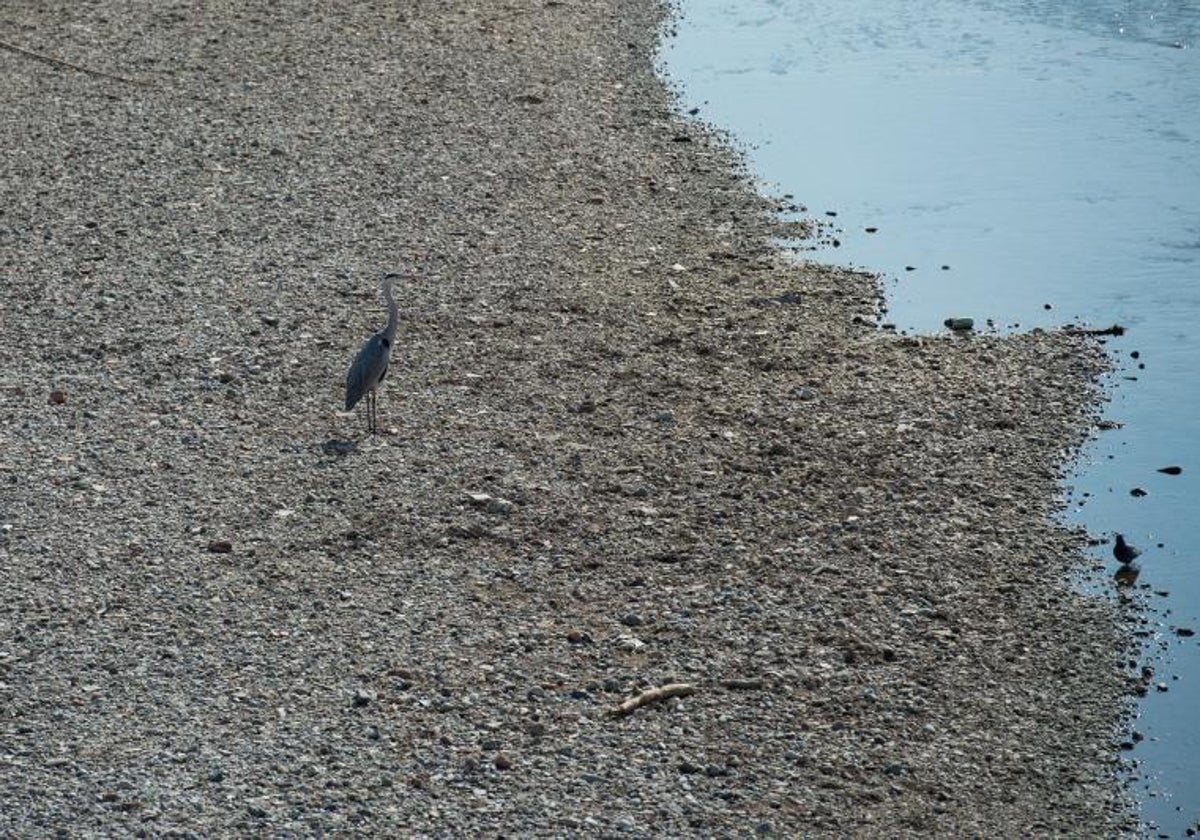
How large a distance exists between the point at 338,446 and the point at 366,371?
61 cm

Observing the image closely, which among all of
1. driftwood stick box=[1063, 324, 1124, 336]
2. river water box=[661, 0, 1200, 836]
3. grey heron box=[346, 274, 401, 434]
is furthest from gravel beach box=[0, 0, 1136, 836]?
river water box=[661, 0, 1200, 836]

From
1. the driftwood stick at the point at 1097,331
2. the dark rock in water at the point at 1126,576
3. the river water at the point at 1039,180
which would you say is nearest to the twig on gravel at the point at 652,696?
the river water at the point at 1039,180

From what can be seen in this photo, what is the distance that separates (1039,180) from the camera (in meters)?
21.0

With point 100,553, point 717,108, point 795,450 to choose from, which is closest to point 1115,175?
point 717,108

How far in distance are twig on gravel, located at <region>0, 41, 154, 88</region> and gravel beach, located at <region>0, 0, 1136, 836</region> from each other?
5.99ft

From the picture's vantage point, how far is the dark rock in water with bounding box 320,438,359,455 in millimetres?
13312

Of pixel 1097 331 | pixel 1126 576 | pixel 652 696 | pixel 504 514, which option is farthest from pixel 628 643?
pixel 1097 331

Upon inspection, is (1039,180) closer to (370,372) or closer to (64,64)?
(370,372)

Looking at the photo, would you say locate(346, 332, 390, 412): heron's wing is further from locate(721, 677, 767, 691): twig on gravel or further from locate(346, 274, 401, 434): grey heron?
locate(721, 677, 767, 691): twig on gravel

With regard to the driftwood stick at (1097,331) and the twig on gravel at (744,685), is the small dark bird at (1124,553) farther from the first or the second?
the driftwood stick at (1097,331)

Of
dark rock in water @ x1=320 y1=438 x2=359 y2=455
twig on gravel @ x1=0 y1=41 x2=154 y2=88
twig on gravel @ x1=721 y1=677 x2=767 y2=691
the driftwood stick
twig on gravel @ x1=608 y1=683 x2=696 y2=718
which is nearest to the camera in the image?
twig on gravel @ x1=608 y1=683 x2=696 y2=718

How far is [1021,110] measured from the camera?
A: 77.9ft

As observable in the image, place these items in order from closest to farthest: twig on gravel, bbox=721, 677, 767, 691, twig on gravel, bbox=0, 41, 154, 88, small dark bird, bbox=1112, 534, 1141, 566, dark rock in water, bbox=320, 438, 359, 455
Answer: twig on gravel, bbox=721, 677, 767, 691
small dark bird, bbox=1112, 534, 1141, 566
dark rock in water, bbox=320, 438, 359, 455
twig on gravel, bbox=0, 41, 154, 88

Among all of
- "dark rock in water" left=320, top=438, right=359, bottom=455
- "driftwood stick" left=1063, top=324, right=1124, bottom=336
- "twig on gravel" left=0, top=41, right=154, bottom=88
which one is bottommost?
"twig on gravel" left=0, top=41, right=154, bottom=88
